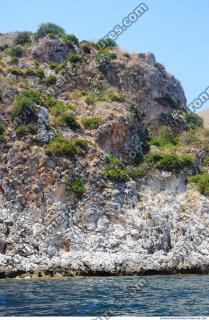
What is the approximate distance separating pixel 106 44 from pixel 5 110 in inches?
1278

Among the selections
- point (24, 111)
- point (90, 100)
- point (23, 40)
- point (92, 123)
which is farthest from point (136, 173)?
point (23, 40)

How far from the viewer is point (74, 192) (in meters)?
47.3

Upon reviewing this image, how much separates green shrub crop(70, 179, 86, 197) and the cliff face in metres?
0.09

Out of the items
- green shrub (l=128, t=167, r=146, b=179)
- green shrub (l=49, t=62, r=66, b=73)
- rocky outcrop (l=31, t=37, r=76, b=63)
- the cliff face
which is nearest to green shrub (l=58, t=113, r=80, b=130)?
the cliff face

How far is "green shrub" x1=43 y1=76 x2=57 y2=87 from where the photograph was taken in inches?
2557

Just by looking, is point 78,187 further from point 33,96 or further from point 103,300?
point 103,300

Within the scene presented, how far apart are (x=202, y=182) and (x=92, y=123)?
13.4 metres

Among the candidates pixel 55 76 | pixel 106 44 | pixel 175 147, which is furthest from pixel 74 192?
pixel 106 44

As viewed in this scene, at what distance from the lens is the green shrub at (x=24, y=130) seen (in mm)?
49469

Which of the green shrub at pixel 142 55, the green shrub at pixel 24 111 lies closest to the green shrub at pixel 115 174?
the green shrub at pixel 24 111

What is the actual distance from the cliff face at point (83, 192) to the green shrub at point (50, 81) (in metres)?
0.12

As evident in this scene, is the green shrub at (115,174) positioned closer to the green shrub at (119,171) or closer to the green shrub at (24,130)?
the green shrub at (119,171)

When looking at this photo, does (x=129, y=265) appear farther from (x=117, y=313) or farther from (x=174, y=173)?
(x=117, y=313)

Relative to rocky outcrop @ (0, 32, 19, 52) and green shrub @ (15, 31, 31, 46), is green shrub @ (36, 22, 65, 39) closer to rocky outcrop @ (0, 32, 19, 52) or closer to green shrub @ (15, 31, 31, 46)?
green shrub @ (15, 31, 31, 46)
